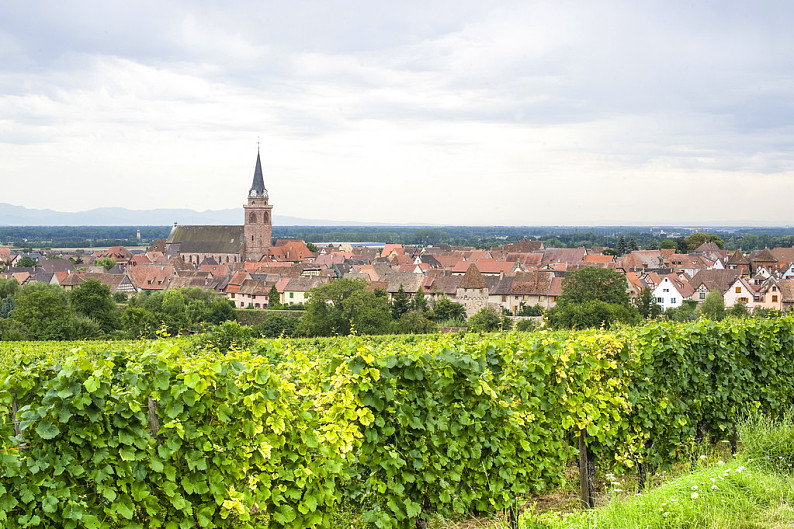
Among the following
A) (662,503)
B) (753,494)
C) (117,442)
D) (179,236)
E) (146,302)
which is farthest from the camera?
(179,236)

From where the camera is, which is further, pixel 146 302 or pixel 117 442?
pixel 146 302

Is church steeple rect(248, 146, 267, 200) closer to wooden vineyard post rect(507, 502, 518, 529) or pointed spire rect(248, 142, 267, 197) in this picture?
pointed spire rect(248, 142, 267, 197)

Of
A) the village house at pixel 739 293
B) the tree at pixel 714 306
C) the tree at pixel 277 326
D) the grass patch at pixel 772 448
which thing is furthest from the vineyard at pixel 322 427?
the village house at pixel 739 293

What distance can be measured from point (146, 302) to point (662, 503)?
7109cm

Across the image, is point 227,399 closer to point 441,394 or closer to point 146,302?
point 441,394

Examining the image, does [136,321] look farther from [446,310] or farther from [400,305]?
[446,310]

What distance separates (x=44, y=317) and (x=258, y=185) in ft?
263

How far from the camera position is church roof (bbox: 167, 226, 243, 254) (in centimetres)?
13662

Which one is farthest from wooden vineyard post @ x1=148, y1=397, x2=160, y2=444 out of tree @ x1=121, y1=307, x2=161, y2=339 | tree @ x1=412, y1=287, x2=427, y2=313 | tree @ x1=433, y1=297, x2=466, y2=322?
tree @ x1=433, y1=297, x2=466, y2=322

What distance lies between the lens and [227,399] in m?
5.57

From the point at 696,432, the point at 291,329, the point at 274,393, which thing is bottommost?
the point at 291,329

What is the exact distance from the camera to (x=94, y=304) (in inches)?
2451

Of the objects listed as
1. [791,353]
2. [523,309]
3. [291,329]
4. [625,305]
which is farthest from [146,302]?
[791,353]

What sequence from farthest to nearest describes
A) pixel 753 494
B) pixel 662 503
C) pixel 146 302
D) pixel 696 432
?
pixel 146 302 → pixel 696 432 → pixel 753 494 → pixel 662 503
